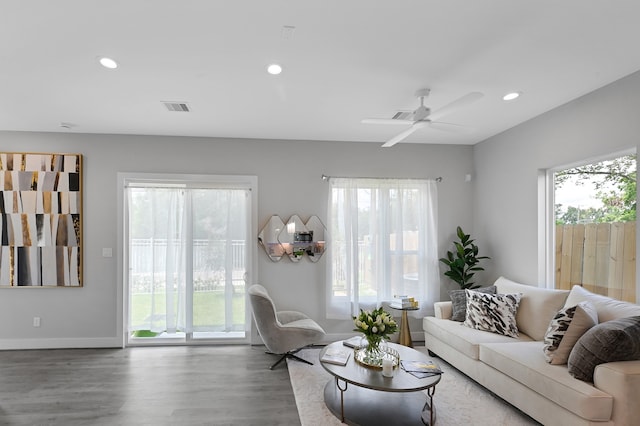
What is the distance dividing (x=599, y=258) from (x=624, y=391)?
154 centimetres

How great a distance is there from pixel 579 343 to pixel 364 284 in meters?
2.70

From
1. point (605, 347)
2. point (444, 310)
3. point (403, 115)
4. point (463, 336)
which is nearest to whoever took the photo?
point (605, 347)

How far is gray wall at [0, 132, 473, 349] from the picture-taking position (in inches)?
184

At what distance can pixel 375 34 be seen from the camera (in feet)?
7.88

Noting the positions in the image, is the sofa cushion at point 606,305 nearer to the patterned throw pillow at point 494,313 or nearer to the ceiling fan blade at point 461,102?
the patterned throw pillow at point 494,313

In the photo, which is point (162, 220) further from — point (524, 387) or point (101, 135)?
point (524, 387)

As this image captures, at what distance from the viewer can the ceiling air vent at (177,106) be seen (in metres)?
3.65

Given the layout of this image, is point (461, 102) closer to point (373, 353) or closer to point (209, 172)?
point (373, 353)

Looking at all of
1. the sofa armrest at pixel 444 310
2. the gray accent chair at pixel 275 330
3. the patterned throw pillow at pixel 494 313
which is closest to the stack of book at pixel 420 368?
the patterned throw pillow at pixel 494 313

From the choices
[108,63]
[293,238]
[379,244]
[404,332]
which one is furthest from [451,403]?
[108,63]

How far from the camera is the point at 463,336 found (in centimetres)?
373

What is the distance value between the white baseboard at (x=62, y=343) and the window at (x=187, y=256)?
0.22 metres

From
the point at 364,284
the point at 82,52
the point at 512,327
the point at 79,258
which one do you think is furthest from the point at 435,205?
the point at 79,258

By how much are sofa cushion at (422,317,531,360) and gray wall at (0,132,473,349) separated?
1.00 meters
